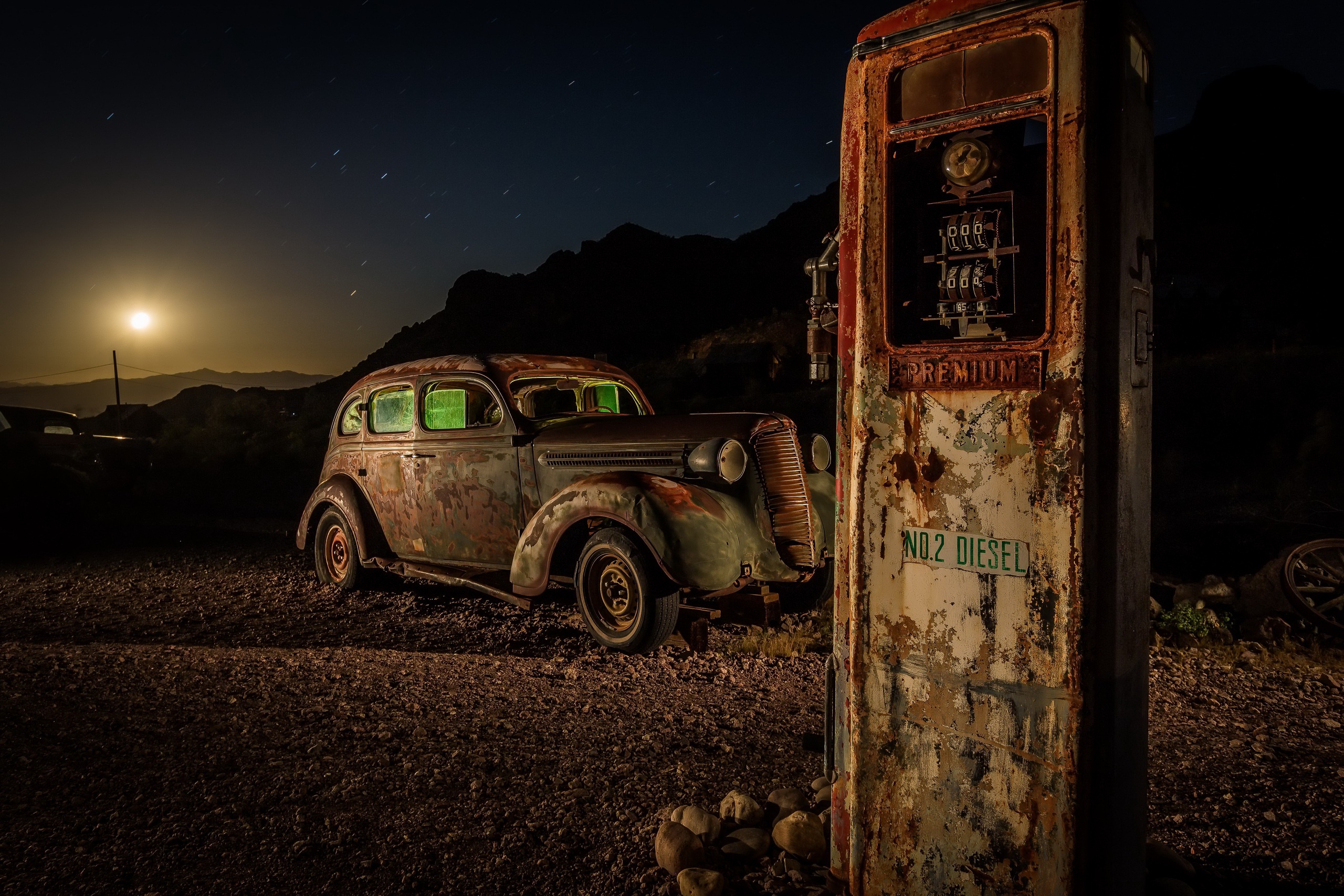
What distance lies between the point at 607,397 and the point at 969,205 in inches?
201

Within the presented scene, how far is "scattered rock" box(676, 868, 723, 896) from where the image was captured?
2.48 meters

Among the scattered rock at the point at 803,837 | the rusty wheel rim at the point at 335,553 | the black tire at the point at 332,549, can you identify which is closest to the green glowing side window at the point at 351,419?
the black tire at the point at 332,549

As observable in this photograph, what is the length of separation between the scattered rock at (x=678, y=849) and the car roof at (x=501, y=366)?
13.7 feet

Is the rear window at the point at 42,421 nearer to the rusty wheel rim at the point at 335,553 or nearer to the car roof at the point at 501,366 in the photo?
the rusty wheel rim at the point at 335,553

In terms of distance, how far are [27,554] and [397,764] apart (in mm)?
7945

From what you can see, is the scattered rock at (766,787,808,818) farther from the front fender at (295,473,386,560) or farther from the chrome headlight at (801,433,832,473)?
the front fender at (295,473,386,560)

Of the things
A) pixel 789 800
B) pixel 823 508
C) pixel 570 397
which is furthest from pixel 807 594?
pixel 789 800

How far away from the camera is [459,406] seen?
6.75 metres

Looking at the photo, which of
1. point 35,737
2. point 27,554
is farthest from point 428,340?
point 35,737

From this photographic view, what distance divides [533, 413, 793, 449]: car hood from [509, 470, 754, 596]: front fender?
284mm

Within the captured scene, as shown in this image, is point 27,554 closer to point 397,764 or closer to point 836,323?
point 397,764

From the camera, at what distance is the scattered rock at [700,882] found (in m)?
2.48

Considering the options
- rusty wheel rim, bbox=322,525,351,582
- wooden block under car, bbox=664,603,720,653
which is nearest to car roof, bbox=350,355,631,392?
rusty wheel rim, bbox=322,525,351,582

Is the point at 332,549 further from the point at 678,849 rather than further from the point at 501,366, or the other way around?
the point at 678,849
